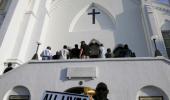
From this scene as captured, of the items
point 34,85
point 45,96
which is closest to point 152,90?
point 34,85

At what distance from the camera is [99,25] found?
59.3 feet

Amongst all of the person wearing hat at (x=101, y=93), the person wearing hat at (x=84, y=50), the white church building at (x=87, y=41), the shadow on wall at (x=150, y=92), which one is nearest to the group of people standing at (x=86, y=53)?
the person wearing hat at (x=84, y=50)

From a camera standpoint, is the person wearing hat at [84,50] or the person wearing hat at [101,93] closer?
the person wearing hat at [101,93]

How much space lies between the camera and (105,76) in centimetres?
1086

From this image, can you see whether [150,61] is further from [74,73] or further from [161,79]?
[74,73]

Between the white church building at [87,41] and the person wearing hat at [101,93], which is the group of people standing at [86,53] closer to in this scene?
the white church building at [87,41]

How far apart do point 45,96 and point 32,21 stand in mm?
13501

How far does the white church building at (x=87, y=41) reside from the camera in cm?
1063

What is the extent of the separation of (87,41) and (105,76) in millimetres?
6423

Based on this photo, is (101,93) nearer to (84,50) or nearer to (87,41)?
(84,50)

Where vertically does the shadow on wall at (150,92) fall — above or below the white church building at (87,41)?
below

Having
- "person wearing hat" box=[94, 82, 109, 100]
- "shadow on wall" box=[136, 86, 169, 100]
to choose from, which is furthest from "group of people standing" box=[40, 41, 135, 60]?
"person wearing hat" box=[94, 82, 109, 100]

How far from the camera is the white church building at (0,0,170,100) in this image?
10633 millimetres

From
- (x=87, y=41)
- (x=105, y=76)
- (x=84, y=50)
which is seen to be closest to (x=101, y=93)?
(x=105, y=76)
